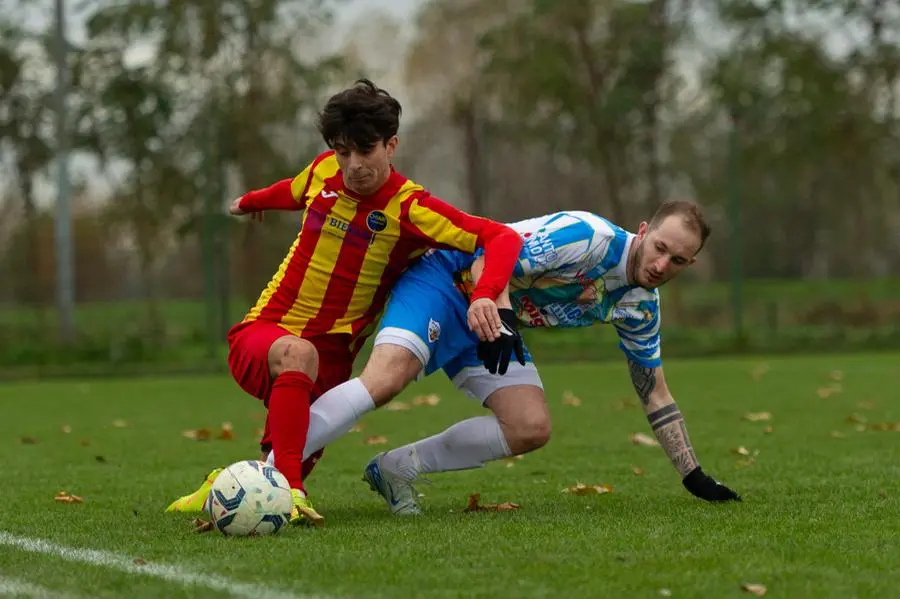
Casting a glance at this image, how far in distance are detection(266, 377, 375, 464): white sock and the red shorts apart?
237 millimetres

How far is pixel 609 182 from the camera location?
81.5ft

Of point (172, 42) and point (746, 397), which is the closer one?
point (746, 397)

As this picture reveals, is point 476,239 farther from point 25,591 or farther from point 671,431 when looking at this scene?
point 25,591

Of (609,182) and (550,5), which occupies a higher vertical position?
(550,5)

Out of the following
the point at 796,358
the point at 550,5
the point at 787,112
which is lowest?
the point at 796,358

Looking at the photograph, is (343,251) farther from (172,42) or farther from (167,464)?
(172,42)

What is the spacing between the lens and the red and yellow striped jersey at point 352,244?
551cm

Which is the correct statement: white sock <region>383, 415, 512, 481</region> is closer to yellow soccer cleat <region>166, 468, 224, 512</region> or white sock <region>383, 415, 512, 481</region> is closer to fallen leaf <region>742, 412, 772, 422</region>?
yellow soccer cleat <region>166, 468, 224, 512</region>

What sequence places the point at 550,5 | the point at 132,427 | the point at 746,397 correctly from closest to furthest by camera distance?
1. the point at 132,427
2. the point at 746,397
3. the point at 550,5

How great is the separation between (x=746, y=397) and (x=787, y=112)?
12.5 meters

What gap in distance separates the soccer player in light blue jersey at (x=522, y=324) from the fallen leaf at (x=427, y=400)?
683cm

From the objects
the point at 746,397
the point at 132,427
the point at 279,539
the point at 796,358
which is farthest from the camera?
the point at 796,358

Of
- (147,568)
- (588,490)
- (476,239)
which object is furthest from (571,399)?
(147,568)

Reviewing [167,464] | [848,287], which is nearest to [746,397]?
[167,464]
